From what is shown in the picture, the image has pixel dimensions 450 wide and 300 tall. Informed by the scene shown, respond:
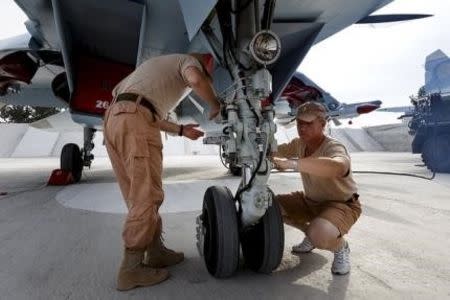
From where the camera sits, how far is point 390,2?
2781mm

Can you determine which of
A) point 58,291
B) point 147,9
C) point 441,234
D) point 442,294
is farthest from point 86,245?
point 441,234

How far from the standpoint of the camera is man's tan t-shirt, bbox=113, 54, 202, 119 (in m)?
2.19

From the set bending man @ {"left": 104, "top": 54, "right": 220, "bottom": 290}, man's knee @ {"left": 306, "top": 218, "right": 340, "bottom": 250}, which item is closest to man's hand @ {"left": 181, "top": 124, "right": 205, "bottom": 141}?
bending man @ {"left": 104, "top": 54, "right": 220, "bottom": 290}

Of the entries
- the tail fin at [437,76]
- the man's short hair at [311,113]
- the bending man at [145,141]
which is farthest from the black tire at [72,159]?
the tail fin at [437,76]

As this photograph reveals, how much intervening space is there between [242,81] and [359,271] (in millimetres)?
1381

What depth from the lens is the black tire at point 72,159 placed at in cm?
639

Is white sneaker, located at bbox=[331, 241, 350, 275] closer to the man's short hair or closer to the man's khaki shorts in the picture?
the man's khaki shorts

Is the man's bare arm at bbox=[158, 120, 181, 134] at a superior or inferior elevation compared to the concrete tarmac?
superior

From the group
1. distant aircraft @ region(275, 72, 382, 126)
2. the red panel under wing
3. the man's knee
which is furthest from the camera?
distant aircraft @ region(275, 72, 382, 126)

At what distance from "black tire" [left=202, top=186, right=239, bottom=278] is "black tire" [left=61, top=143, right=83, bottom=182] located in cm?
502

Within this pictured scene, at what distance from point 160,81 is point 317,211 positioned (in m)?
1.40

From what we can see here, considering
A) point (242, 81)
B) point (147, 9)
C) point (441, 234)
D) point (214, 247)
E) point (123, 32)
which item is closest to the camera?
point (214, 247)

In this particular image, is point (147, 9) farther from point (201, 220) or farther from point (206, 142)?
point (201, 220)

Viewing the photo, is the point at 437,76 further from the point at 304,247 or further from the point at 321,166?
the point at 321,166
